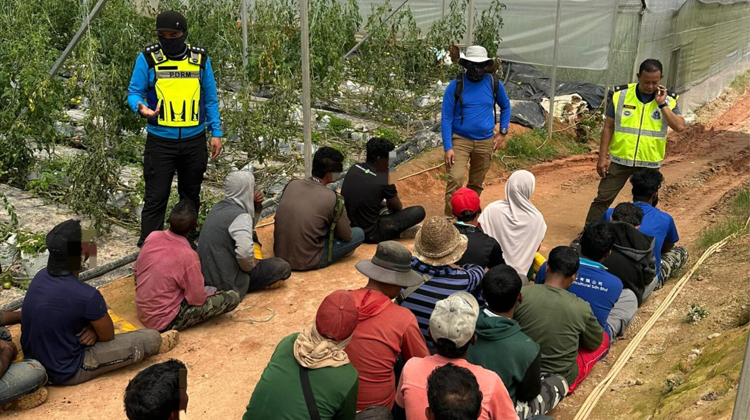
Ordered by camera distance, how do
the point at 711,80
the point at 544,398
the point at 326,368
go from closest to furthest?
the point at 326,368, the point at 544,398, the point at 711,80

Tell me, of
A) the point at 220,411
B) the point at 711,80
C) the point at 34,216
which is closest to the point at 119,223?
the point at 34,216

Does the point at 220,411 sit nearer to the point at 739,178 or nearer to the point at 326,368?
the point at 326,368

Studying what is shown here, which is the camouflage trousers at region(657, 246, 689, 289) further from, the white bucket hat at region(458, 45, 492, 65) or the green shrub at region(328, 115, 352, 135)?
the green shrub at region(328, 115, 352, 135)

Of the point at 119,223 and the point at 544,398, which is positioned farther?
the point at 119,223

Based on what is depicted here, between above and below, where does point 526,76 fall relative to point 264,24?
below

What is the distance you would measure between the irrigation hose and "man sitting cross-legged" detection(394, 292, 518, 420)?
125cm

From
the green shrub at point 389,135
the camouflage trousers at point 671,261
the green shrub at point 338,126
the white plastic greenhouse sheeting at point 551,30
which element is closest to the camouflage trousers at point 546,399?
the camouflage trousers at point 671,261

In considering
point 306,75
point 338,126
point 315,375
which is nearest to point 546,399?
point 315,375

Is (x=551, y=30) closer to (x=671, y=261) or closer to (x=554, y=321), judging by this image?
(x=671, y=261)

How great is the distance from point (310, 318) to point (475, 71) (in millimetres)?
3120

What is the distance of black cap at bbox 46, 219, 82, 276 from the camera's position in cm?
434

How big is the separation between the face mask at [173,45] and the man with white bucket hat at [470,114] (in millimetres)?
2636

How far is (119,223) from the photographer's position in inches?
279

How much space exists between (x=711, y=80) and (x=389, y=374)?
16.6m
